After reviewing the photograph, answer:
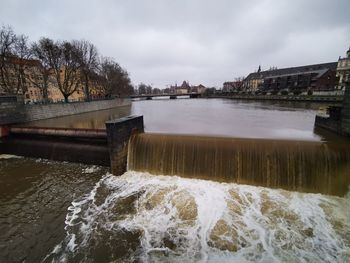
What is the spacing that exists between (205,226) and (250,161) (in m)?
3.46

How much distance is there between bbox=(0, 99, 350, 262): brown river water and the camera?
4.72 m

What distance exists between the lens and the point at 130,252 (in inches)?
188

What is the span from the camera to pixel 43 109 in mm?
23672

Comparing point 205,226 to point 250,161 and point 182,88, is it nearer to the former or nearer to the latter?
point 250,161

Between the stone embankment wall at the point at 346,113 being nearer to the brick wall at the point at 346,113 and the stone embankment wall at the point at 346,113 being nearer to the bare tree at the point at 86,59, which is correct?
the brick wall at the point at 346,113

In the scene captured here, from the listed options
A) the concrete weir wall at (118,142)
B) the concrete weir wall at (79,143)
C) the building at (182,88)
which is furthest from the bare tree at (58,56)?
the building at (182,88)

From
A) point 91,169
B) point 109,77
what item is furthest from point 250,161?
point 109,77

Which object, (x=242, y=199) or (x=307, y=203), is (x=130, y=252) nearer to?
(x=242, y=199)

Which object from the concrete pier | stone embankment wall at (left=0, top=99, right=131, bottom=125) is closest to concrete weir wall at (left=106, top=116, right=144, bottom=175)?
the concrete pier

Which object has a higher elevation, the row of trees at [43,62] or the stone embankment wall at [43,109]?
the row of trees at [43,62]

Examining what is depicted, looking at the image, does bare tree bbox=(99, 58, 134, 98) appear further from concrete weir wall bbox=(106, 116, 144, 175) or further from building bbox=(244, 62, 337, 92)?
building bbox=(244, 62, 337, 92)

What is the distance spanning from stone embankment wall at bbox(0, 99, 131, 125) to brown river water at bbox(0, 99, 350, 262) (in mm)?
8017

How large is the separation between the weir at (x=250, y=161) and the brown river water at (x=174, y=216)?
0.17 feet

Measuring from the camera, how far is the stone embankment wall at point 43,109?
47.1 ft
